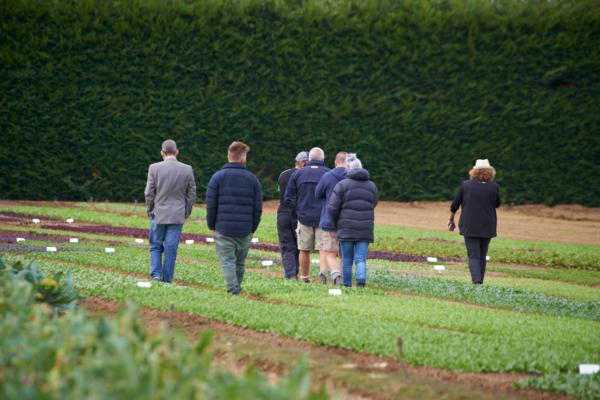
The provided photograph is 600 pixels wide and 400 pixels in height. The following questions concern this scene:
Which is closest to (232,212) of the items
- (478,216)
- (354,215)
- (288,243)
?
(354,215)

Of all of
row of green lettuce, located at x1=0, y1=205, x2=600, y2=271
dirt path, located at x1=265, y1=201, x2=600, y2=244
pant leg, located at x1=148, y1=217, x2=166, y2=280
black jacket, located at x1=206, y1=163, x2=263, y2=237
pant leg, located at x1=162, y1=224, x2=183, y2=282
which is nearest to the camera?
black jacket, located at x1=206, y1=163, x2=263, y2=237

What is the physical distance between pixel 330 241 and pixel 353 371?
6.85 m

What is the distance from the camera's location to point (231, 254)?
12.5 metres

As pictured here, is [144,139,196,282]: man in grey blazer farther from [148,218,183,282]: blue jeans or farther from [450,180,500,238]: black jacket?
[450,180,500,238]: black jacket

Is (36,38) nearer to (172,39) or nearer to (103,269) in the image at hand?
(172,39)

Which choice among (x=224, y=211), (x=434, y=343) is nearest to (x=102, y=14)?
(x=224, y=211)

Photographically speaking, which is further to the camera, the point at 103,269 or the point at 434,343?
the point at 103,269

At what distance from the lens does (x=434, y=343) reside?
9.41 m

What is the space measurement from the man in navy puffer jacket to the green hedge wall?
1797 cm

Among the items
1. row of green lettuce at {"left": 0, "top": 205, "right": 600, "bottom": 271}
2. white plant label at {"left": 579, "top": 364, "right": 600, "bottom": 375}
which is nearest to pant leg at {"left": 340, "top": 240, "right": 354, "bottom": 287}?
white plant label at {"left": 579, "top": 364, "right": 600, "bottom": 375}

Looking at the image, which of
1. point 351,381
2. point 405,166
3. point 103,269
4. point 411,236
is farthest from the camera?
point 405,166

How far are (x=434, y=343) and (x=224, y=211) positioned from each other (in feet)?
13.0

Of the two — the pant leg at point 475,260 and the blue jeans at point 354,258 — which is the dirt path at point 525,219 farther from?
the blue jeans at point 354,258

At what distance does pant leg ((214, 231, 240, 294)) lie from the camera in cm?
1247
